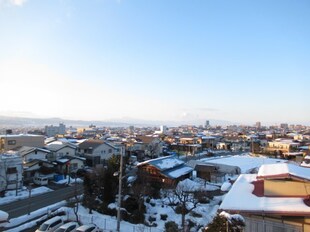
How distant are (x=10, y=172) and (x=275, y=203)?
25203 mm

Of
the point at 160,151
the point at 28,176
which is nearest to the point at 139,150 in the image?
the point at 160,151

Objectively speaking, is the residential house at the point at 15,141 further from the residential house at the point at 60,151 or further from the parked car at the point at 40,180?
the parked car at the point at 40,180

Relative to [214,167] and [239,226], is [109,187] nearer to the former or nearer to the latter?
[239,226]

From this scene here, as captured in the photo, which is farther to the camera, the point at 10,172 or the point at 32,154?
the point at 32,154

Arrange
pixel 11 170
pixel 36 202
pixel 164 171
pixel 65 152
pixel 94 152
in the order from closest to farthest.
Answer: pixel 36 202
pixel 11 170
pixel 164 171
pixel 65 152
pixel 94 152

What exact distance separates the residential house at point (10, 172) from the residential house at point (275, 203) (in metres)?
23.2

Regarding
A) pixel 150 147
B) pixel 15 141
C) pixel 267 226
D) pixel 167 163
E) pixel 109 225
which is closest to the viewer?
pixel 267 226

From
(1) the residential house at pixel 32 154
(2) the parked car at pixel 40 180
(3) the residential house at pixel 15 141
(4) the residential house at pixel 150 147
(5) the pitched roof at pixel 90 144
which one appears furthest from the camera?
(4) the residential house at pixel 150 147

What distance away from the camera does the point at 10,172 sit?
26.8m

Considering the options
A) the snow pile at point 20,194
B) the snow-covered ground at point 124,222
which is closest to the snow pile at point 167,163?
the snow-covered ground at point 124,222

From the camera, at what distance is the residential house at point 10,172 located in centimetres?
2634

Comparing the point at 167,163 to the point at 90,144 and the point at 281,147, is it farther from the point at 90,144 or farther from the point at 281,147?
the point at 281,147

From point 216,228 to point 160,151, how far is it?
49465 millimetres

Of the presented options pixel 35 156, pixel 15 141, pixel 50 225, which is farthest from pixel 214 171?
pixel 15 141
